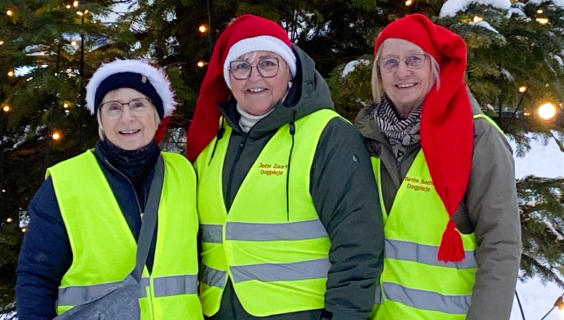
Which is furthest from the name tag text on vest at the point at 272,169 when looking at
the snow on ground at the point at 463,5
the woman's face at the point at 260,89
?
the snow on ground at the point at 463,5

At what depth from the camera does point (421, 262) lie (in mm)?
1797

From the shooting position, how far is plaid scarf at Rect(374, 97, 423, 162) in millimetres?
1863

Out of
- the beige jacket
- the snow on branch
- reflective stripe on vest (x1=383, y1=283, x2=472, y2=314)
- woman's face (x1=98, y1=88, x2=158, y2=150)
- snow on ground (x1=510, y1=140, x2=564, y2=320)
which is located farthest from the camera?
snow on ground (x1=510, y1=140, x2=564, y2=320)

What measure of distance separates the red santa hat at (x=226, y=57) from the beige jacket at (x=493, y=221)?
88 centimetres

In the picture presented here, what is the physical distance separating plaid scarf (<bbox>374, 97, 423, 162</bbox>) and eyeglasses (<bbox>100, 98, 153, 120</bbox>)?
101 cm

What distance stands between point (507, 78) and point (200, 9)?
6.89 ft

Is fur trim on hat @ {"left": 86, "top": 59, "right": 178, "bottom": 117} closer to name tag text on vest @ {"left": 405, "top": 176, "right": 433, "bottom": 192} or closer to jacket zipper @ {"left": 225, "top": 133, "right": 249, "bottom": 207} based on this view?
jacket zipper @ {"left": 225, "top": 133, "right": 249, "bottom": 207}

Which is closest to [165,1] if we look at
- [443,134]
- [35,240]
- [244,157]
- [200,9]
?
[200,9]

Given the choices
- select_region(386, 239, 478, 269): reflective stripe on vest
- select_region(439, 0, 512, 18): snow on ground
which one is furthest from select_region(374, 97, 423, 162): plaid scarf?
select_region(439, 0, 512, 18): snow on ground

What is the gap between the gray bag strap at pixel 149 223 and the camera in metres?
1.70

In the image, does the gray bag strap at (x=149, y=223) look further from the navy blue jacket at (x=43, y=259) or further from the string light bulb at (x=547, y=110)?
the string light bulb at (x=547, y=110)

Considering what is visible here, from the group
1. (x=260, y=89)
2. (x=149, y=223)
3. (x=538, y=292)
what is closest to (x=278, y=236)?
(x=149, y=223)

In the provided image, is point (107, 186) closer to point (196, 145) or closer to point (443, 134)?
point (196, 145)

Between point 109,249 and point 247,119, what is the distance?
2.56ft
